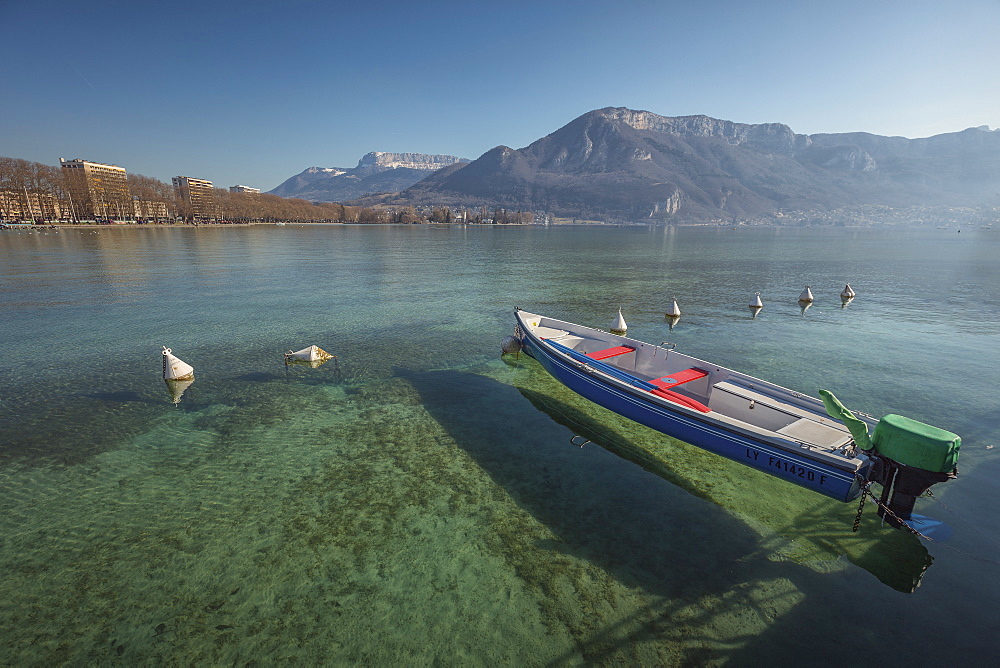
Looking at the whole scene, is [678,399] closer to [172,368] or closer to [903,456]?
[903,456]

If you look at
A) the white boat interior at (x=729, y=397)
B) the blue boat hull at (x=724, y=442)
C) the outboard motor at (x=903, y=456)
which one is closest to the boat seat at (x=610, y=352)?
the white boat interior at (x=729, y=397)

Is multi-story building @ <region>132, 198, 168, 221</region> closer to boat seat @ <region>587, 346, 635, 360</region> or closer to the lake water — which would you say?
the lake water

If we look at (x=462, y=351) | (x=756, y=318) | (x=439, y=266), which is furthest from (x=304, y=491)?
(x=439, y=266)

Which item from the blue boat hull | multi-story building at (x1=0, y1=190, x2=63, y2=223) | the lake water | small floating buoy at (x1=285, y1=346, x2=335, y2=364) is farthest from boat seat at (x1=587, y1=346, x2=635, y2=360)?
multi-story building at (x1=0, y1=190, x2=63, y2=223)

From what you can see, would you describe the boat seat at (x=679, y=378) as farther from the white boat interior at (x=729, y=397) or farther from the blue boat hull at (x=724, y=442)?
the blue boat hull at (x=724, y=442)

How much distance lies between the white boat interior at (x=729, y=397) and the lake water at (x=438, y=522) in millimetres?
1635

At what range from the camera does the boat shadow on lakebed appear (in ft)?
25.1

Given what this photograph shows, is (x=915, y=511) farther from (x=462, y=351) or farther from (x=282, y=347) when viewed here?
(x=282, y=347)

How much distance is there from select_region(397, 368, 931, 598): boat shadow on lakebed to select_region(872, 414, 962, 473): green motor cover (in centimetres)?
225

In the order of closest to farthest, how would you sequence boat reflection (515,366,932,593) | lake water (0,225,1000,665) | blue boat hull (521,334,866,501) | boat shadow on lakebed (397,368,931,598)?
lake water (0,225,1000,665)
boat shadow on lakebed (397,368,931,598)
boat reflection (515,366,932,593)
blue boat hull (521,334,866,501)

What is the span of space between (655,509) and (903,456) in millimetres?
4504

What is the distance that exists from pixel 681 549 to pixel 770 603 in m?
1.56

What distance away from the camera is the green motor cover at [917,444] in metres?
6.66

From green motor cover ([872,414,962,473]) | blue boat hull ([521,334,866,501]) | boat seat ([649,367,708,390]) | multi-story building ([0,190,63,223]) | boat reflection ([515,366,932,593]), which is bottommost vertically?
boat reflection ([515,366,932,593])
